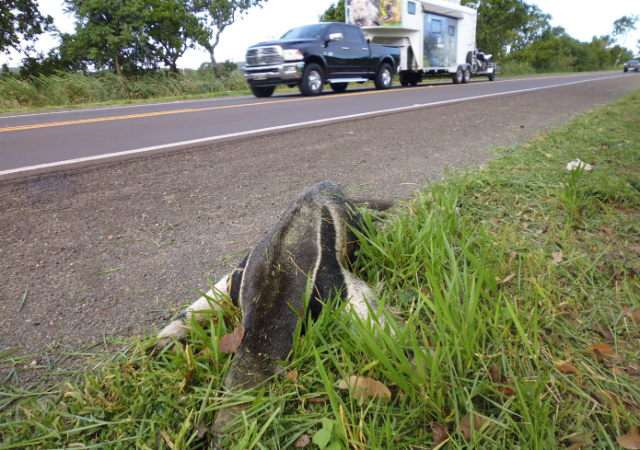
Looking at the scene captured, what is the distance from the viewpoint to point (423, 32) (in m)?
18.1

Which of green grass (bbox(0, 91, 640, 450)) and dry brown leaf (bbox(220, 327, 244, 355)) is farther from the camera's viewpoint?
dry brown leaf (bbox(220, 327, 244, 355))

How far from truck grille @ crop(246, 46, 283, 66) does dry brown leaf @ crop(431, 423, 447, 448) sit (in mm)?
12297

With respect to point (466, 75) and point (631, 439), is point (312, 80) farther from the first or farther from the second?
point (631, 439)

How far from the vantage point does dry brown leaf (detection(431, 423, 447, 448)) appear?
56.5 inches

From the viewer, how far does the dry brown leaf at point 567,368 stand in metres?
1.68

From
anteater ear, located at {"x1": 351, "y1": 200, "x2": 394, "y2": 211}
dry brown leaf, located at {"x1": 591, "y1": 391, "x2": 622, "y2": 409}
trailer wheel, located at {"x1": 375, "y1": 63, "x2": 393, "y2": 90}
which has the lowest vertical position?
dry brown leaf, located at {"x1": 591, "y1": 391, "x2": 622, "y2": 409}

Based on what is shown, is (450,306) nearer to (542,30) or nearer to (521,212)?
(521,212)

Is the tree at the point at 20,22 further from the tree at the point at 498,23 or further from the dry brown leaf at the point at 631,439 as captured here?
the tree at the point at 498,23

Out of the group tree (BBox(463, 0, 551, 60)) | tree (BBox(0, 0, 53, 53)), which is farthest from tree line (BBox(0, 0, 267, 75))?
tree (BBox(463, 0, 551, 60))

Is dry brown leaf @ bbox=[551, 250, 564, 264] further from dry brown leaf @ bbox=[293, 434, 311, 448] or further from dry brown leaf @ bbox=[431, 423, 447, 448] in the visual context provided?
dry brown leaf @ bbox=[293, 434, 311, 448]

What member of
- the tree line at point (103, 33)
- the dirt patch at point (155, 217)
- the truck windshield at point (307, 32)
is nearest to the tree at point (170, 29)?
the tree line at point (103, 33)

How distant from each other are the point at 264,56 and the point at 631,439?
509 inches

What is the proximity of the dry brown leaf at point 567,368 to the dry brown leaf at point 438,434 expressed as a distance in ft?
1.97

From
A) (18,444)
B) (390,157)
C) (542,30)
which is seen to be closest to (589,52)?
(542,30)
